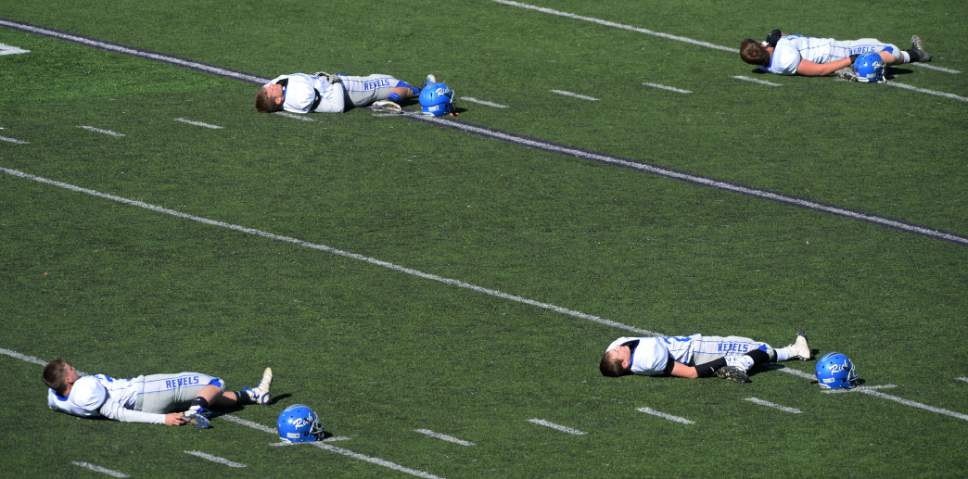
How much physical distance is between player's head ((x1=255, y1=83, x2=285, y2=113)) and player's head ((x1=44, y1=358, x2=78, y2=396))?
9154 mm

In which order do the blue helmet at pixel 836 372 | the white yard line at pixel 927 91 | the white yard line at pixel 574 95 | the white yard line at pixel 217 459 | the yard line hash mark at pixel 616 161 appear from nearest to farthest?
→ the white yard line at pixel 217 459 → the blue helmet at pixel 836 372 → the yard line hash mark at pixel 616 161 → the white yard line at pixel 574 95 → the white yard line at pixel 927 91

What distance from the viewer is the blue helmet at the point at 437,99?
80.9 ft

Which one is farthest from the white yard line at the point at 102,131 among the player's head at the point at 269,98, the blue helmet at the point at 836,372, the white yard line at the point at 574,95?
the blue helmet at the point at 836,372

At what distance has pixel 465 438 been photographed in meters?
15.8

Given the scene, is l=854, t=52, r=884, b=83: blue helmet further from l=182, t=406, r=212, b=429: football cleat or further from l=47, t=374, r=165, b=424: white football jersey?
l=47, t=374, r=165, b=424: white football jersey

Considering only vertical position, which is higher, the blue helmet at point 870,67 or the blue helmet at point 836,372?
the blue helmet at point 870,67

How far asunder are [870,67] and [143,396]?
13.9m

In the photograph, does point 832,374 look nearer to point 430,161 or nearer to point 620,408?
point 620,408

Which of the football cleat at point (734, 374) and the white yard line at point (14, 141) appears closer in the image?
the football cleat at point (734, 374)

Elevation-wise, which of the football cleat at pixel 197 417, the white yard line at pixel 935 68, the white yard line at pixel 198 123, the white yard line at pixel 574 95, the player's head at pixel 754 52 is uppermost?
the white yard line at pixel 935 68

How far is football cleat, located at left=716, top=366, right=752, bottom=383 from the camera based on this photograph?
1700 centimetres

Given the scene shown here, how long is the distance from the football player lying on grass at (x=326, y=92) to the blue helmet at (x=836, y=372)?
952 cm

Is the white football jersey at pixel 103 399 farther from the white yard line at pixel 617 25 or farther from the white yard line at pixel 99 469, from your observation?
the white yard line at pixel 617 25

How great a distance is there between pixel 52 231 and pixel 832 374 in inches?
344
